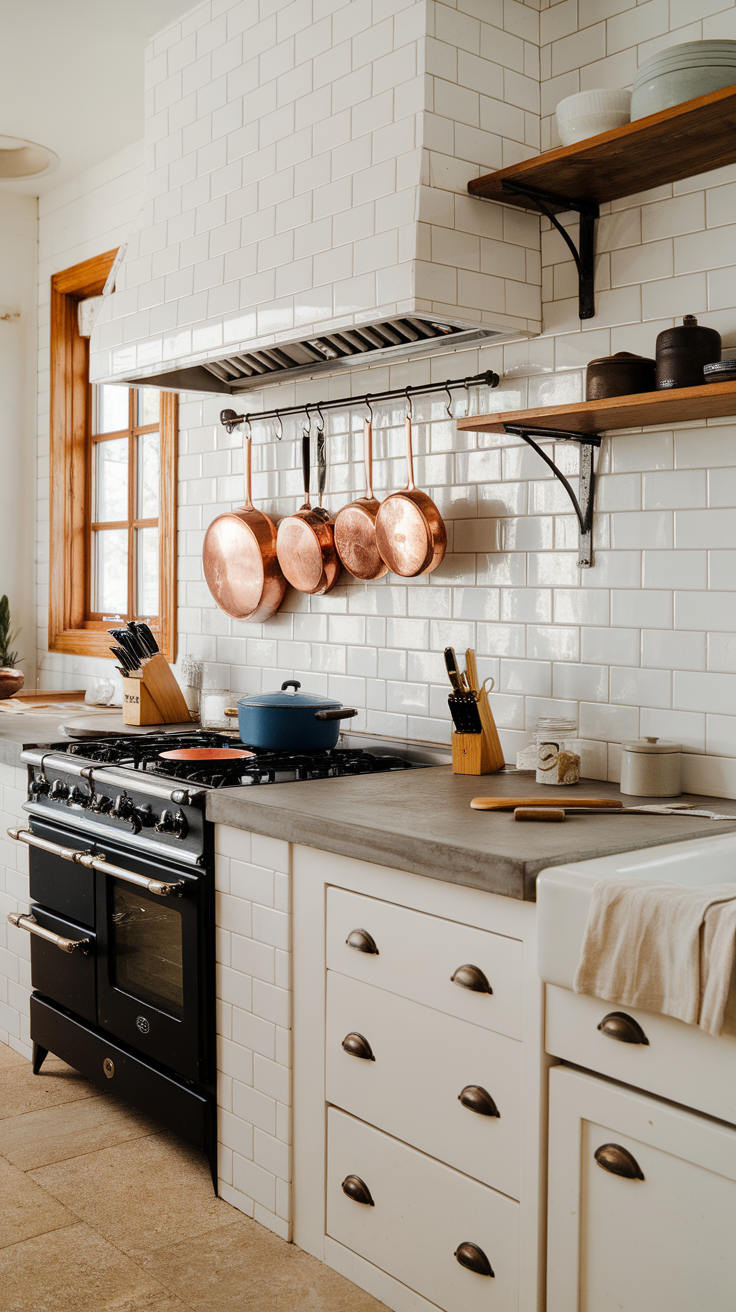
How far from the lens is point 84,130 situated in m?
4.12

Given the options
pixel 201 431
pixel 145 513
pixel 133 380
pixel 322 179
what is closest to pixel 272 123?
pixel 322 179

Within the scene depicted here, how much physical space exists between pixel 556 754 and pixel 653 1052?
941 mm

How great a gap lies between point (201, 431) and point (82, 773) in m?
1.46

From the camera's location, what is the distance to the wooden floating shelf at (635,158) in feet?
6.77

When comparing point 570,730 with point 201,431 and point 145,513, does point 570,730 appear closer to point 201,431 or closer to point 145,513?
point 201,431

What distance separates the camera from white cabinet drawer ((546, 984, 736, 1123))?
1469mm

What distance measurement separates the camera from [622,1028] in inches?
62.6

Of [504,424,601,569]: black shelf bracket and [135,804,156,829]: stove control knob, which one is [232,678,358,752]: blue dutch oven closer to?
[135,804,156,829]: stove control knob

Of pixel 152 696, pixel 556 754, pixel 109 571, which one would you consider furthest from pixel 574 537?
pixel 109 571

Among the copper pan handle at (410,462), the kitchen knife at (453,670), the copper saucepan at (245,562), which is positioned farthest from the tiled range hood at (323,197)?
the kitchen knife at (453,670)

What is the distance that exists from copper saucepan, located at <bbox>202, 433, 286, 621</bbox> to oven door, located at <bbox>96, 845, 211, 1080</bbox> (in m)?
1.00

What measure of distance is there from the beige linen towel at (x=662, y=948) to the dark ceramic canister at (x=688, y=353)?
40.1 inches

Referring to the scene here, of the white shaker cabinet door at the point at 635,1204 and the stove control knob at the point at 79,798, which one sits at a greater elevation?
the stove control knob at the point at 79,798

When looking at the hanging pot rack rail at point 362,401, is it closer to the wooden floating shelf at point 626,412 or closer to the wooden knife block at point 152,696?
the wooden floating shelf at point 626,412
